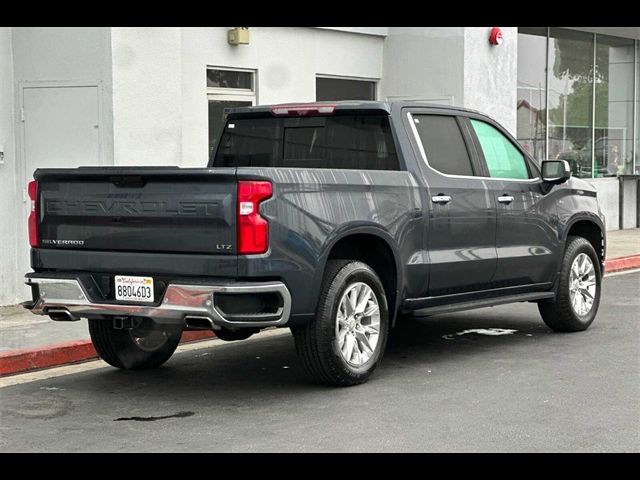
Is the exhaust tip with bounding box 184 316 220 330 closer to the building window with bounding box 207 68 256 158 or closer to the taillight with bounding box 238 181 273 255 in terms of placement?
the taillight with bounding box 238 181 273 255

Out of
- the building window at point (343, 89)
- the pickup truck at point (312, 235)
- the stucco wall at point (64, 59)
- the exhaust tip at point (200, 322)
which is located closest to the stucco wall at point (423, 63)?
the building window at point (343, 89)

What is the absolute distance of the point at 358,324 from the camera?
763 centimetres

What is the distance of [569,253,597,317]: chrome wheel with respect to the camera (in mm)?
9875

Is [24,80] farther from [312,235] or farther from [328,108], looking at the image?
[312,235]

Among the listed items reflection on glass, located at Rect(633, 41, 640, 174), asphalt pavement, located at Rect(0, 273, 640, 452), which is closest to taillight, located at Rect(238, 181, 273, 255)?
asphalt pavement, located at Rect(0, 273, 640, 452)

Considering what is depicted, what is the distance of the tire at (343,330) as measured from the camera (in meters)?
7.30

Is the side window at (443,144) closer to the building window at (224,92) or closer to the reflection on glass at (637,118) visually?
the building window at (224,92)

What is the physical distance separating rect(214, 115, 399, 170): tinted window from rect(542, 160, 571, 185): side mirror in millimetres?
1821

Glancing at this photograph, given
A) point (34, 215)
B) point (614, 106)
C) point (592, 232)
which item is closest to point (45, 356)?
point (34, 215)

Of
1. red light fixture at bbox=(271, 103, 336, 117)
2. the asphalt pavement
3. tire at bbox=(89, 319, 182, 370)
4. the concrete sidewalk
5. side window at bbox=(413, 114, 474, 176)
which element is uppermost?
red light fixture at bbox=(271, 103, 336, 117)

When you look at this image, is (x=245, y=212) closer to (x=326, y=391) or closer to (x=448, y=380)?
(x=326, y=391)

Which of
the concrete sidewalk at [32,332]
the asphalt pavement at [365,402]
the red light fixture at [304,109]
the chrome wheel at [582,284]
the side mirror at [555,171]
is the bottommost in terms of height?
the asphalt pavement at [365,402]

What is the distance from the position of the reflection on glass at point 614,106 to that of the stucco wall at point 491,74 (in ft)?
12.1

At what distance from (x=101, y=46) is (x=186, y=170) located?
5.41 metres
